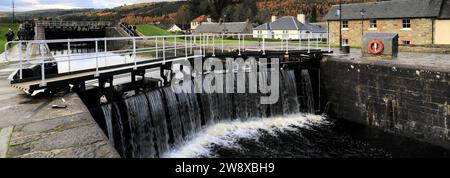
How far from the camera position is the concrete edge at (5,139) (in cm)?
412

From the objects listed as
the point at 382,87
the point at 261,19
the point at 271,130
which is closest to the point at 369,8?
the point at 382,87

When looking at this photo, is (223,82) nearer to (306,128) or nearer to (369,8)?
(306,128)

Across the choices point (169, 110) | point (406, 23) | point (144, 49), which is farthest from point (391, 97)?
point (406, 23)

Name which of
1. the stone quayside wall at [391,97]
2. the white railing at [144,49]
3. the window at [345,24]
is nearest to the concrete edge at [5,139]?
the white railing at [144,49]

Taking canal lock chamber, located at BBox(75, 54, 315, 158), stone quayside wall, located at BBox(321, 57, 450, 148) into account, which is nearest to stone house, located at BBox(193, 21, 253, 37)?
canal lock chamber, located at BBox(75, 54, 315, 158)

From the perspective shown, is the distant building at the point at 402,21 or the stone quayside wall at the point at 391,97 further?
the distant building at the point at 402,21

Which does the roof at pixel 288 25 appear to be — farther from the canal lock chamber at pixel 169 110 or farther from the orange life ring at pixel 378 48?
the canal lock chamber at pixel 169 110

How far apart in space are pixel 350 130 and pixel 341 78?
8.52ft

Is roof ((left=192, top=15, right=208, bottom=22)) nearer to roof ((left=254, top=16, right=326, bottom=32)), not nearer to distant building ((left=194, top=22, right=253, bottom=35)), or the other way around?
distant building ((left=194, top=22, right=253, bottom=35))

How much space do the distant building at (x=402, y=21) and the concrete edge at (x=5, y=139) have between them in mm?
30958

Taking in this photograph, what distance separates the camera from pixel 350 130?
551 inches

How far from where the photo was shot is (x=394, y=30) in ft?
104

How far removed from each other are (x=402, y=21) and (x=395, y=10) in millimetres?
1319
